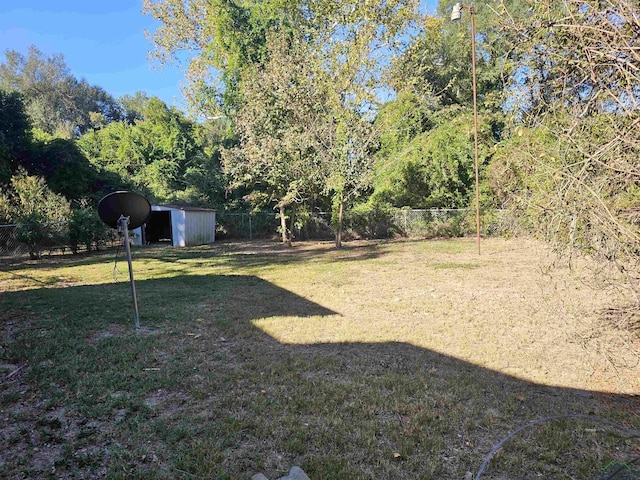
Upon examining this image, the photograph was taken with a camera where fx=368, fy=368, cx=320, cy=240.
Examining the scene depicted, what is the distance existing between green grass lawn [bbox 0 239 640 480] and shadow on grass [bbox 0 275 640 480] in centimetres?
1

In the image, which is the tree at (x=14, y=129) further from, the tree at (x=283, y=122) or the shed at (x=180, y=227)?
the tree at (x=283, y=122)

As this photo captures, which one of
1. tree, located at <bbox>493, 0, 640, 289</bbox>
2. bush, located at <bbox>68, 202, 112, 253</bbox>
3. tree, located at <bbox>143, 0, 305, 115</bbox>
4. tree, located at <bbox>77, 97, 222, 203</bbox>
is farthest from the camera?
tree, located at <bbox>77, 97, 222, 203</bbox>

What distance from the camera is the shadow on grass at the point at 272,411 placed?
7.09ft

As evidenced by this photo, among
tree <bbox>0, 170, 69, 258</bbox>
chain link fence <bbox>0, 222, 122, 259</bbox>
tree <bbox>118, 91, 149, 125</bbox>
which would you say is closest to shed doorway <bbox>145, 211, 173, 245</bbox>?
chain link fence <bbox>0, 222, 122, 259</bbox>

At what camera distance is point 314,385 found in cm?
319

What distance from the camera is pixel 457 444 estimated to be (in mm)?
2373

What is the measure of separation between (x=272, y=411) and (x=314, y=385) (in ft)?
1.80

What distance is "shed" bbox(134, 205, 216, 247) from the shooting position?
16.6 m

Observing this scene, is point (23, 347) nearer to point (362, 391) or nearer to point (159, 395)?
point (159, 395)

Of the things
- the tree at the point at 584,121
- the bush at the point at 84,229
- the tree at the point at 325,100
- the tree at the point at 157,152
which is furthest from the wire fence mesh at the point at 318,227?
the tree at the point at 584,121

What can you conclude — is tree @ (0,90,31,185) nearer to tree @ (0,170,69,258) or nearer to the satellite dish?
tree @ (0,170,69,258)

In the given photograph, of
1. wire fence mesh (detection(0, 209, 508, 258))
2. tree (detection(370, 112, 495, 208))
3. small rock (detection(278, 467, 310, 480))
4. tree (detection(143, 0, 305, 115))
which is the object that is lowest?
small rock (detection(278, 467, 310, 480))

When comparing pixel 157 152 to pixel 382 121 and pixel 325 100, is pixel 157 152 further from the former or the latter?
pixel 382 121

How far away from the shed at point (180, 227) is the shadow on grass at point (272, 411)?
12428 millimetres
